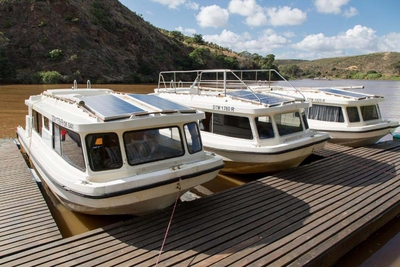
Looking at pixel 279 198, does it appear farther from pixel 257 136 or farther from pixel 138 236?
pixel 138 236

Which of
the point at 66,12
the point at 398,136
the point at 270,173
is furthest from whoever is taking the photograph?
the point at 66,12

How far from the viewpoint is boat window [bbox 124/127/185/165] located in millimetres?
5242

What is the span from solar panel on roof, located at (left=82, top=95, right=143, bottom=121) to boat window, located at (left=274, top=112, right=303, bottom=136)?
3.94m

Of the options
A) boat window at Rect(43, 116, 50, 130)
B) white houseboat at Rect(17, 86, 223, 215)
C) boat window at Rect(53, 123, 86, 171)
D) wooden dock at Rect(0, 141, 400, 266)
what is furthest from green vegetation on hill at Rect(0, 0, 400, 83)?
wooden dock at Rect(0, 141, 400, 266)

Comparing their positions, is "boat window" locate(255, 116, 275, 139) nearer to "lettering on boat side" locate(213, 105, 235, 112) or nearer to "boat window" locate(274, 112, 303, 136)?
"boat window" locate(274, 112, 303, 136)

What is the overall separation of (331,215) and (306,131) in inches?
135

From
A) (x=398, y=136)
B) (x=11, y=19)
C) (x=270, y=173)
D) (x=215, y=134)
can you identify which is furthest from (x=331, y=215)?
(x=11, y=19)

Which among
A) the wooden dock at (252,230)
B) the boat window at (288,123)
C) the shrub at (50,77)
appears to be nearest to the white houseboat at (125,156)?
the wooden dock at (252,230)

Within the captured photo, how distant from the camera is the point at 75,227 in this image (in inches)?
234

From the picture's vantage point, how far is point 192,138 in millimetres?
6035

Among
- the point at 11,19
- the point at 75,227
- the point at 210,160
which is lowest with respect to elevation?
the point at 75,227

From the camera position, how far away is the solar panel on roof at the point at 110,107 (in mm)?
5173

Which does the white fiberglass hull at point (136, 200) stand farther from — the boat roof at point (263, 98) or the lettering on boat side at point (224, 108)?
the boat roof at point (263, 98)

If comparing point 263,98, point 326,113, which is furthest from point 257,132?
point 326,113
